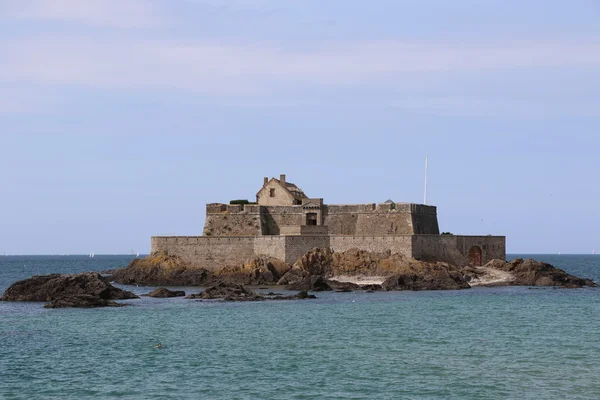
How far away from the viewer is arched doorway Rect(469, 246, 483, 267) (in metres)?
63.6

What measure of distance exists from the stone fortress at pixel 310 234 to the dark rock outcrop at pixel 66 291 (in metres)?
14.0

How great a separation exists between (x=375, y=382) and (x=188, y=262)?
134 ft

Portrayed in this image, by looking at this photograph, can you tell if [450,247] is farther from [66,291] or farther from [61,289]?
[61,289]

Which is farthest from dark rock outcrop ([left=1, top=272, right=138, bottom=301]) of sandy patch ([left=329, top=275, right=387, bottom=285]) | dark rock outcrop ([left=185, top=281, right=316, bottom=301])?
sandy patch ([left=329, top=275, right=387, bottom=285])

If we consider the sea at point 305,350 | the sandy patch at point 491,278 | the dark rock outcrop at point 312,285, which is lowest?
the sea at point 305,350

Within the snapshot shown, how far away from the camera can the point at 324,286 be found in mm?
53188

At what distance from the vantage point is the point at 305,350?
28.9 m

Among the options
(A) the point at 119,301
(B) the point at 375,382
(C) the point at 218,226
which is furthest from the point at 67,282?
(B) the point at 375,382

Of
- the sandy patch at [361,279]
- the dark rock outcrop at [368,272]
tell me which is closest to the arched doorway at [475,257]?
the dark rock outcrop at [368,272]

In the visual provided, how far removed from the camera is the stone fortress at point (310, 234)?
2333 inches

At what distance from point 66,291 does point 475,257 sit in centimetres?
3255

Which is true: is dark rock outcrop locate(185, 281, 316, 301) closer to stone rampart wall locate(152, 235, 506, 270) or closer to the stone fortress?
stone rampart wall locate(152, 235, 506, 270)

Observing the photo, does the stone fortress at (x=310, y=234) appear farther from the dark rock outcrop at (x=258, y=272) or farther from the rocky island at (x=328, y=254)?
the dark rock outcrop at (x=258, y=272)

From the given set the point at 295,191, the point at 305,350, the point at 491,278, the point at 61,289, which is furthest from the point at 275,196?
the point at 305,350
